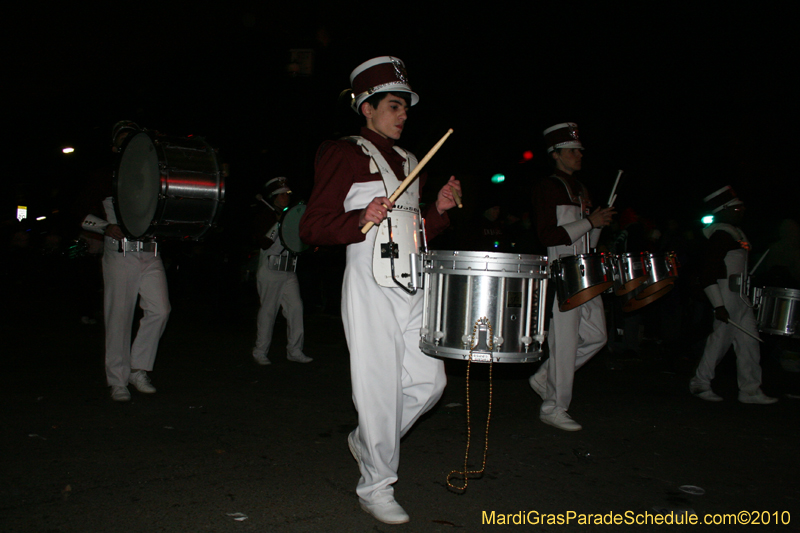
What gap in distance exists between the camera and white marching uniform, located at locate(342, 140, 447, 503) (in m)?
2.97

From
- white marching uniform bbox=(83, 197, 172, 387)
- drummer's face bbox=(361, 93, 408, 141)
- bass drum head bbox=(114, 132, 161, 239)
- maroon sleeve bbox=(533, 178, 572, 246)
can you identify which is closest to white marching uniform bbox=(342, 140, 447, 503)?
drummer's face bbox=(361, 93, 408, 141)

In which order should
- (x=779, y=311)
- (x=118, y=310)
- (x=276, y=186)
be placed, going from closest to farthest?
1. (x=118, y=310)
2. (x=779, y=311)
3. (x=276, y=186)

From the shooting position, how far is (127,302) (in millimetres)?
5289

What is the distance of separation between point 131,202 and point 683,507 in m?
4.69

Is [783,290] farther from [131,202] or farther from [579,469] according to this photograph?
[131,202]

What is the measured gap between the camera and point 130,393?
539 centimetres

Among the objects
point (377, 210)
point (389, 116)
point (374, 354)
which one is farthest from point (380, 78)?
point (374, 354)

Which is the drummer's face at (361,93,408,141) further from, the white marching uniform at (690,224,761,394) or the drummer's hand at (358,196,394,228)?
the white marching uniform at (690,224,761,394)

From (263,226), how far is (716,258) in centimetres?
500

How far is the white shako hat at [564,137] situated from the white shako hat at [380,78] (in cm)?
213

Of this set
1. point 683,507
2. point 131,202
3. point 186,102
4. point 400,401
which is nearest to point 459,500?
point 400,401

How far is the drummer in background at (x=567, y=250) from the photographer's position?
452cm

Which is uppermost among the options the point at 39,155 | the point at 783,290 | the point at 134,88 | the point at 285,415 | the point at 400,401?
the point at 134,88

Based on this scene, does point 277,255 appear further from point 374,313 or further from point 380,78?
point 374,313
